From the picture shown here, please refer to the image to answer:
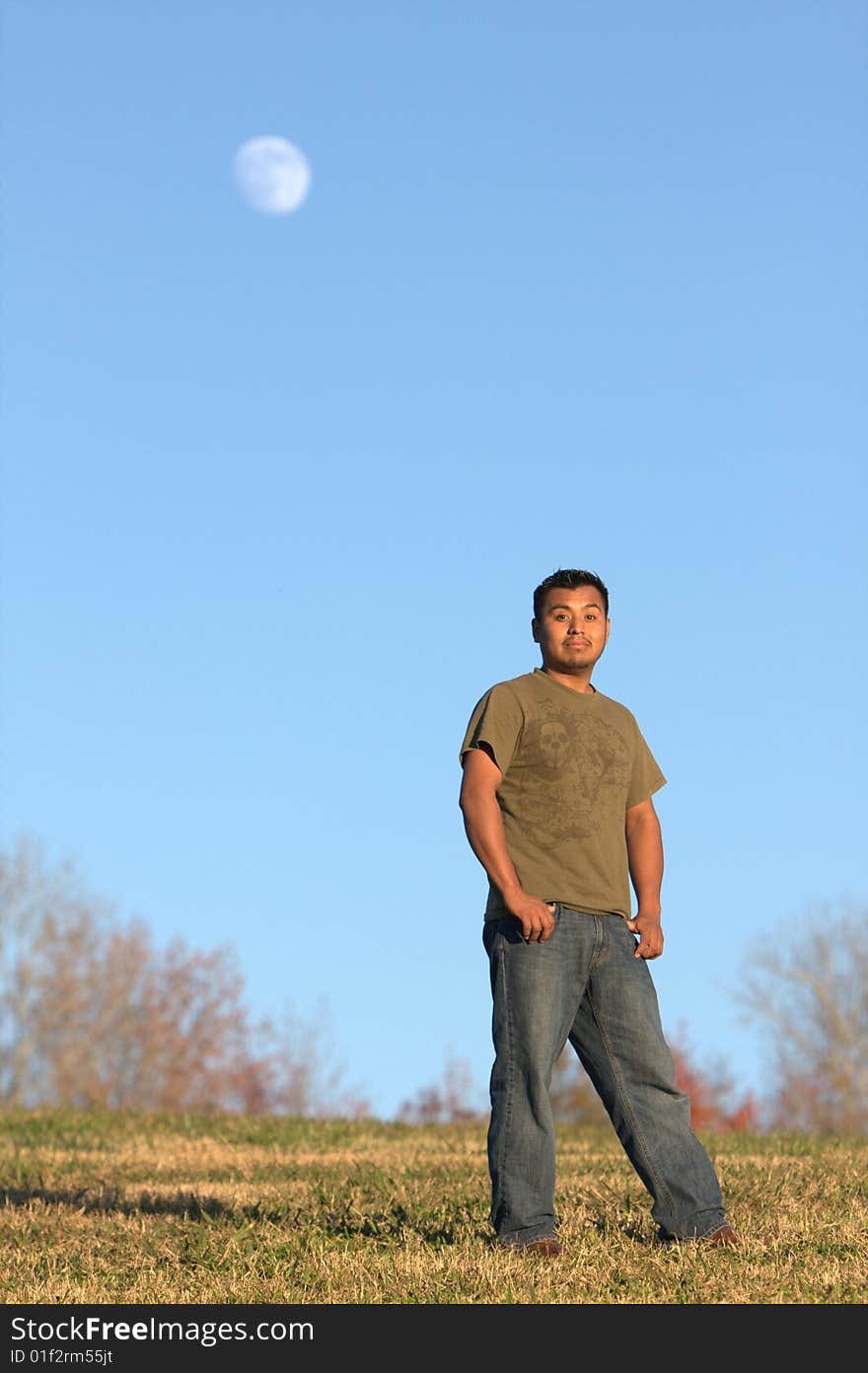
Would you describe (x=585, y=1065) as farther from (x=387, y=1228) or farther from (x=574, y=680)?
(x=574, y=680)

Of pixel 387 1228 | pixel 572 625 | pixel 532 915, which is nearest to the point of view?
pixel 532 915

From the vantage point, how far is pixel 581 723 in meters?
6.72

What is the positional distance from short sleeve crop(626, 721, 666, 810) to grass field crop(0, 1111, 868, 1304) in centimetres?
182

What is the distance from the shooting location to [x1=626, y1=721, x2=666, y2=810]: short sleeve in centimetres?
690

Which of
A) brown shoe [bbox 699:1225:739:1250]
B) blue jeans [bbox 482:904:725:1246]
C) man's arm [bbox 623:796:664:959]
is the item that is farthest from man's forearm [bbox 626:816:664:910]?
brown shoe [bbox 699:1225:739:1250]

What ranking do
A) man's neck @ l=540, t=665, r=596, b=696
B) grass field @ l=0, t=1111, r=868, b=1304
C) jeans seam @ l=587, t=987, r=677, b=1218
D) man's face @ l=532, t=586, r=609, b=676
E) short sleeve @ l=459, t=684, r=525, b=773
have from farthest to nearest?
man's neck @ l=540, t=665, r=596, b=696
man's face @ l=532, t=586, r=609, b=676
jeans seam @ l=587, t=987, r=677, b=1218
short sleeve @ l=459, t=684, r=525, b=773
grass field @ l=0, t=1111, r=868, b=1304

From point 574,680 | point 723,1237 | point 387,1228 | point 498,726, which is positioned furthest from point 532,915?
point 387,1228

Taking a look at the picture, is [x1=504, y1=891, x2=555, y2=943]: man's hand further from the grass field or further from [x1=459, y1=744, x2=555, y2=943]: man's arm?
the grass field

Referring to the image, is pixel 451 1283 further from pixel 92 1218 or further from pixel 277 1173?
pixel 277 1173

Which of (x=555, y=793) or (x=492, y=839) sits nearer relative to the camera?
(x=492, y=839)

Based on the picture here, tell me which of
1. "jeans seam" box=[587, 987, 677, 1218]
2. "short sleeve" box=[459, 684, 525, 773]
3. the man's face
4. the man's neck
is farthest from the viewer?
the man's neck

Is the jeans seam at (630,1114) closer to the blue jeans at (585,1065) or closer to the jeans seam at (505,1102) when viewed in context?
the blue jeans at (585,1065)

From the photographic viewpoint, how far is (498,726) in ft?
21.4

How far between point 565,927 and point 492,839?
47 cm
